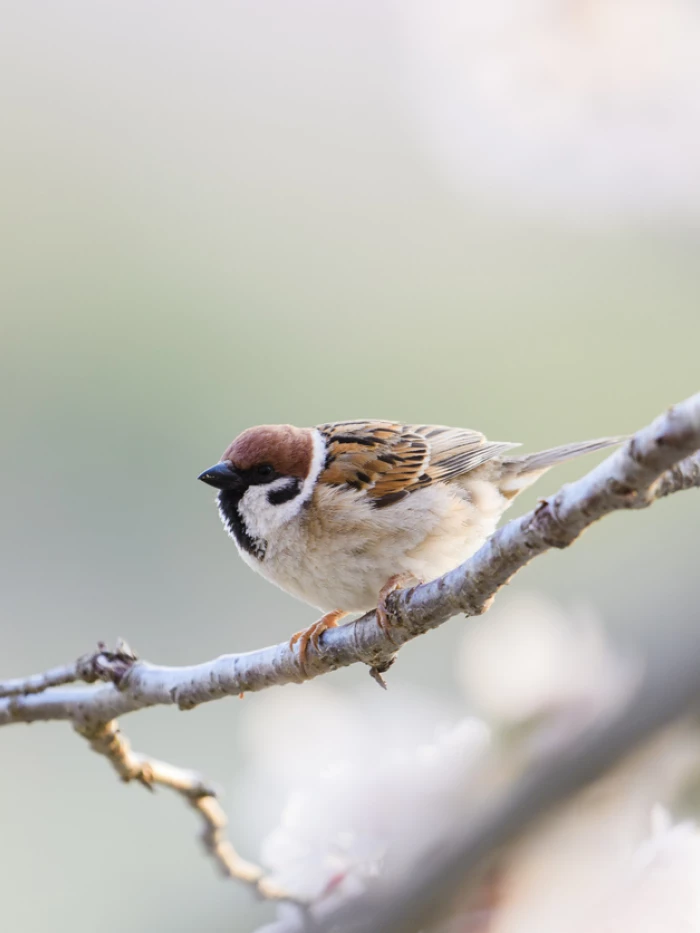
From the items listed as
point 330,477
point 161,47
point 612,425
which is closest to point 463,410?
point 612,425

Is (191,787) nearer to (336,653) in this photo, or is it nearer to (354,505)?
(336,653)

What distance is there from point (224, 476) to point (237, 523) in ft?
0.37

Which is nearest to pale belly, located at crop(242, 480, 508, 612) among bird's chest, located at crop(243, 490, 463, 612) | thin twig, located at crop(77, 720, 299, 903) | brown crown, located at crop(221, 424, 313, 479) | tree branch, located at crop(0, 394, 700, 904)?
bird's chest, located at crop(243, 490, 463, 612)

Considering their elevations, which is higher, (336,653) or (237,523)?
(237,523)

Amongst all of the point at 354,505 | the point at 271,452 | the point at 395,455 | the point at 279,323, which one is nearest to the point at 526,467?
the point at 395,455

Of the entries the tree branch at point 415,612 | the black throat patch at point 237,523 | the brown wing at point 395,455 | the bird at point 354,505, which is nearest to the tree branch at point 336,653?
the tree branch at point 415,612

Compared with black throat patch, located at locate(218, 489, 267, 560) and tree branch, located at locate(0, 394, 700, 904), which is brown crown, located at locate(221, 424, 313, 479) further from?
tree branch, located at locate(0, 394, 700, 904)

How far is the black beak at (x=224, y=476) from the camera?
2.14 metres

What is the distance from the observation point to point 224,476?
2.16 metres

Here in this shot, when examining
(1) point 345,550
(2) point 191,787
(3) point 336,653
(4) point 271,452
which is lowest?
(2) point 191,787

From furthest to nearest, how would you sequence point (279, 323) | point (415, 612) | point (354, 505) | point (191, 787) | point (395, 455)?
point (279, 323), point (395, 455), point (354, 505), point (191, 787), point (415, 612)

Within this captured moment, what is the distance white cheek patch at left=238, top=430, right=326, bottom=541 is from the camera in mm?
2119

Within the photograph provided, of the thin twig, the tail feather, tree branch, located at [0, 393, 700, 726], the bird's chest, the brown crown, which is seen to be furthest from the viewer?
the tail feather

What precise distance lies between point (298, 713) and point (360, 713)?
16 centimetres
